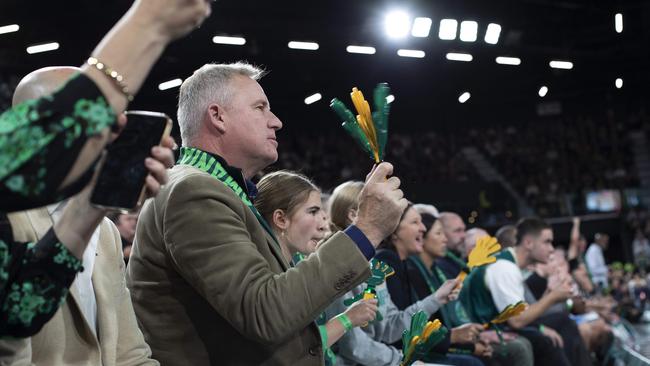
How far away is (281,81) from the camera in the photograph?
11.8 m

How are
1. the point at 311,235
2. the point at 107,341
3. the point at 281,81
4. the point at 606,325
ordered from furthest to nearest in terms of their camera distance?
the point at 281,81, the point at 606,325, the point at 311,235, the point at 107,341

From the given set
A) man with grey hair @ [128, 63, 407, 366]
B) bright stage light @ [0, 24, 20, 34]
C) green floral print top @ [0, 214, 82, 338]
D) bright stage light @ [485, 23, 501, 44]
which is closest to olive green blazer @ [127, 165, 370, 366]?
man with grey hair @ [128, 63, 407, 366]

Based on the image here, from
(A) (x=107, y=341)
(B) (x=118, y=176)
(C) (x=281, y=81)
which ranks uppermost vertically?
(C) (x=281, y=81)

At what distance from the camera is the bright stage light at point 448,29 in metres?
10.5

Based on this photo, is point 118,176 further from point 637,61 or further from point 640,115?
point 640,115

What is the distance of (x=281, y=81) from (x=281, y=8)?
2.20 meters

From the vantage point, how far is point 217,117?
194 centimetres

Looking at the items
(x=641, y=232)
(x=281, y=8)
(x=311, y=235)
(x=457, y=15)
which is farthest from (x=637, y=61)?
(x=311, y=235)

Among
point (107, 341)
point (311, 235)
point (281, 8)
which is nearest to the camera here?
point (107, 341)

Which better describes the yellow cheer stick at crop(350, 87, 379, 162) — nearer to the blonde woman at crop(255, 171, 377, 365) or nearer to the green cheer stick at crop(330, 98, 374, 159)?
the green cheer stick at crop(330, 98, 374, 159)

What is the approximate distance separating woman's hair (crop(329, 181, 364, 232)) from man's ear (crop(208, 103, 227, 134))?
1.61m

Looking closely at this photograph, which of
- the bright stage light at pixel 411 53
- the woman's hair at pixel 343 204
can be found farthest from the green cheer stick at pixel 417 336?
the bright stage light at pixel 411 53

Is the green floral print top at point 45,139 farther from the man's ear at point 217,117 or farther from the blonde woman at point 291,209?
the blonde woman at point 291,209

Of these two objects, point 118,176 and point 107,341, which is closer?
point 118,176
